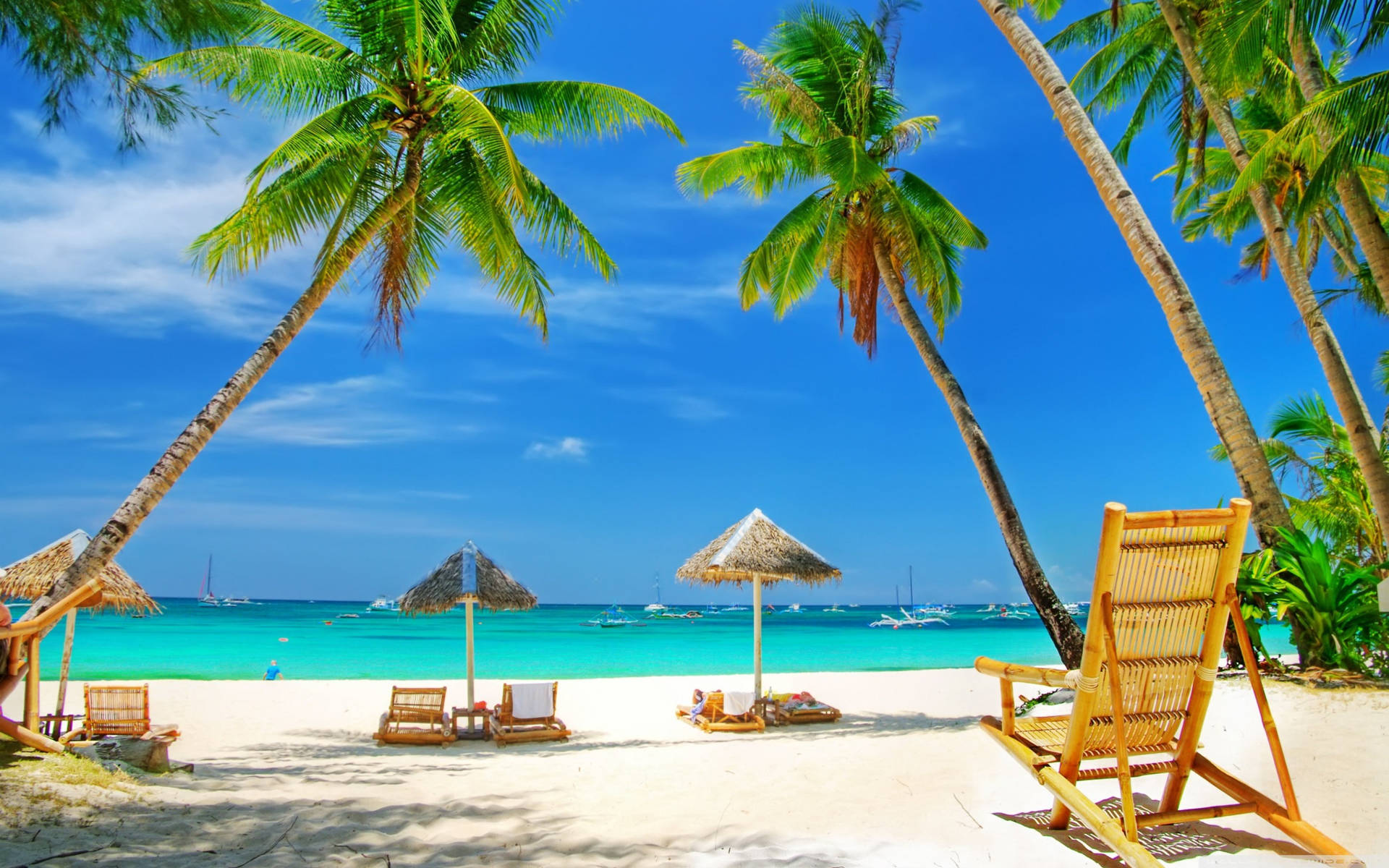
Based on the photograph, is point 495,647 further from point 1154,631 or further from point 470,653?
point 1154,631

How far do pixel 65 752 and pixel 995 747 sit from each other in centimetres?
609

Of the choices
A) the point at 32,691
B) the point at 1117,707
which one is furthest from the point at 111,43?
the point at 1117,707

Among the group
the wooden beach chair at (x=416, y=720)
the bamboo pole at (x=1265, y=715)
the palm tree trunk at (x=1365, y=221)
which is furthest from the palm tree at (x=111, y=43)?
the palm tree trunk at (x=1365, y=221)

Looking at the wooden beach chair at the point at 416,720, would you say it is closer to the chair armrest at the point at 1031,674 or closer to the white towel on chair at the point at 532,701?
the white towel on chair at the point at 532,701

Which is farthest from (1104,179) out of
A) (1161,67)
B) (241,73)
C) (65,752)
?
(65,752)

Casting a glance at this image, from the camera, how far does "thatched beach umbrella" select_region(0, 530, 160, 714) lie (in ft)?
26.2

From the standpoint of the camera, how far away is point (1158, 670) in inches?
111

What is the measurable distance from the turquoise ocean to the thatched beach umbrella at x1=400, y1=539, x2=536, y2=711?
4027 mm

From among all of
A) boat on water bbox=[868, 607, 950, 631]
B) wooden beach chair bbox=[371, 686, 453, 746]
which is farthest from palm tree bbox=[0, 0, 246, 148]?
boat on water bbox=[868, 607, 950, 631]

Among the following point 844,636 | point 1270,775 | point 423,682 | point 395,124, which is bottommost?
point 844,636

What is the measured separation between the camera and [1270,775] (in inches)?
158

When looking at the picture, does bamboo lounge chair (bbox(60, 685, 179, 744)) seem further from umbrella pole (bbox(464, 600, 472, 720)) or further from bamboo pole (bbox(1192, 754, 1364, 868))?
bamboo pole (bbox(1192, 754, 1364, 868))

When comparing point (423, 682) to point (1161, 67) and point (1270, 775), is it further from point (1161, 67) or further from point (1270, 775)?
point (1161, 67)

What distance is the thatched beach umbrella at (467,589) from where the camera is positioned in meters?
9.34
